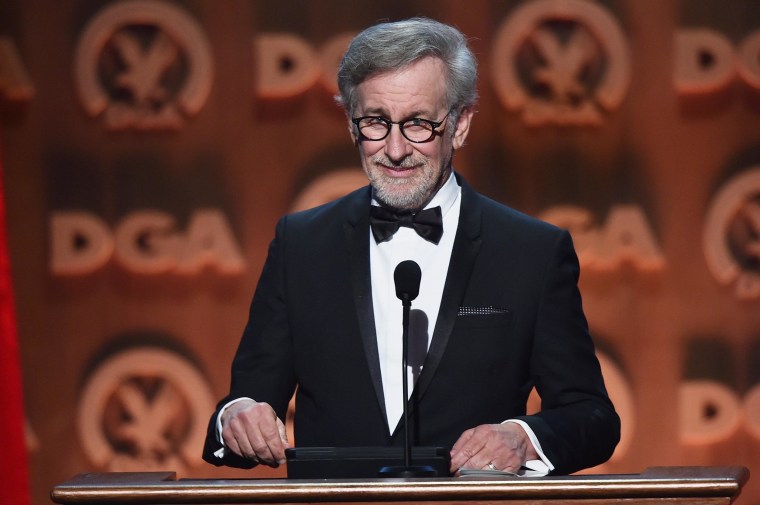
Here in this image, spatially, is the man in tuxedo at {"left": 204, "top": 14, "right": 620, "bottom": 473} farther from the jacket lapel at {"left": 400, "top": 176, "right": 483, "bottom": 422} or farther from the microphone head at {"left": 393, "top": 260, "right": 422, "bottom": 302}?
the microphone head at {"left": 393, "top": 260, "right": 422, "bottom": 302}

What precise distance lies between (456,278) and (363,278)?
7.2 inches

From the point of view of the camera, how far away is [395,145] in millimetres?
2246

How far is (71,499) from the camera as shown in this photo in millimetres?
1623

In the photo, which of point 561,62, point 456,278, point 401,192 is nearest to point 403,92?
point 401,192

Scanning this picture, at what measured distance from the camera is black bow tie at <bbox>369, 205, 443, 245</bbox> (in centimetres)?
239

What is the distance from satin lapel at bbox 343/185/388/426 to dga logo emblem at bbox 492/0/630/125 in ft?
5.39

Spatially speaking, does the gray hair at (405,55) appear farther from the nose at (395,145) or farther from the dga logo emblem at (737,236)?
the dga logo emblem at (737,236)

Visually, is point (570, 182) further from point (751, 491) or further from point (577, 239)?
point (751, 491)

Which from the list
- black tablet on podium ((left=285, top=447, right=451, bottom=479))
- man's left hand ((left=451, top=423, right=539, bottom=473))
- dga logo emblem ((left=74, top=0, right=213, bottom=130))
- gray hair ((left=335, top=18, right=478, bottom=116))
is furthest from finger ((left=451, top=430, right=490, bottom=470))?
dga logo emblem ((left=74, top=0, right=213, bottom=130))

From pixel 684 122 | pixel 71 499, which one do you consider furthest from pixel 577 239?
pixel 71 499

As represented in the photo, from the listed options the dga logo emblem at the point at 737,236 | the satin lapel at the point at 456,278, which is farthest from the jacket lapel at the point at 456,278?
the dga logo emblem at the point at 737,236

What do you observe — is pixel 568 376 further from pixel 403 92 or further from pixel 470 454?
pixel 403 92

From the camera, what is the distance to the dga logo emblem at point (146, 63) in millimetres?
4082

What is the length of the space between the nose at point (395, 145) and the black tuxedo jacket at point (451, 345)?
220 millimetres
